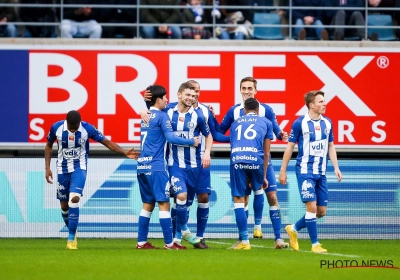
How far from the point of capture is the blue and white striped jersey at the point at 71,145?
1312cm

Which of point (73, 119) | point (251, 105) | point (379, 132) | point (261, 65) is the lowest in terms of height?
point (379, 132)

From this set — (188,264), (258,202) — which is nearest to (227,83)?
(258,202)

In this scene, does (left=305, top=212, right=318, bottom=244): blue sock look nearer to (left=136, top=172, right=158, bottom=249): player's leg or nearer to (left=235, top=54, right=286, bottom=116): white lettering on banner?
(left=136, top=172, right=158, bottom=249): player's leg

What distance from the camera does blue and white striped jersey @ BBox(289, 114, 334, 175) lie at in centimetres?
1195

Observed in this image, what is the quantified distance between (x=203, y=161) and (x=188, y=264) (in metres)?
2.58

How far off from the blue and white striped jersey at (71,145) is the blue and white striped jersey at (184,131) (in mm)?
1326

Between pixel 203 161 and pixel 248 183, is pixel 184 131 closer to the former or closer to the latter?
pixel 203 161

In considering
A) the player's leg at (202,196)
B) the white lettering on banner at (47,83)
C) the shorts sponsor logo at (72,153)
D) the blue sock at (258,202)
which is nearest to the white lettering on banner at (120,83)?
the white lettering on banner at (47,83)

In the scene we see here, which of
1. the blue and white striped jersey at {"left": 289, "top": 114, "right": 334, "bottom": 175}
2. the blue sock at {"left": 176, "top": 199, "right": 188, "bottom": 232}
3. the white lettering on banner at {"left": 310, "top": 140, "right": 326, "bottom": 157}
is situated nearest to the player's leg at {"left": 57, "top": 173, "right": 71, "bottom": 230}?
the blue sock at {"left": 176, "top": 199, "right": 188, "bottom": 232}

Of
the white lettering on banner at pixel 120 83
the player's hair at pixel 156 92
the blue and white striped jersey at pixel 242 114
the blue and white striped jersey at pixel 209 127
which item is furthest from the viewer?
the white lettering on banner at pixel 120 83

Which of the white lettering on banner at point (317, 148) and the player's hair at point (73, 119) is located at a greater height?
the player's hair at point (73, 119)

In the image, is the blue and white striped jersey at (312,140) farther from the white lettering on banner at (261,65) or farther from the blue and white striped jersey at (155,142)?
the white lettering on banner at (261,65)

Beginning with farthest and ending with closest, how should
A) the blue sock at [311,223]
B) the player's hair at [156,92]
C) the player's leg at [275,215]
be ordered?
the player's leg at [275,215], the player's hair at [156,92], the blue sock at [311,223]

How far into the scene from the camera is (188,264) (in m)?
9.84
